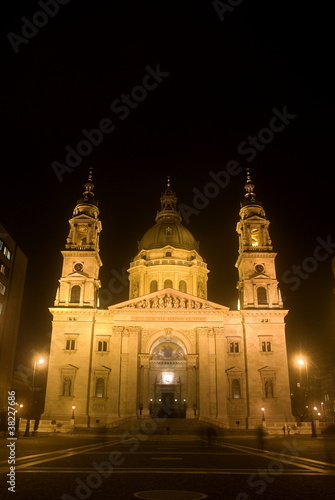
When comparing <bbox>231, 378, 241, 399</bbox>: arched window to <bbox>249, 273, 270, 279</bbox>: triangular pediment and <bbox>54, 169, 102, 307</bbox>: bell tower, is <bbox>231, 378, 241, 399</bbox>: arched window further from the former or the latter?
<bbox>54, 169, 102, 307</bbox>: bell tower

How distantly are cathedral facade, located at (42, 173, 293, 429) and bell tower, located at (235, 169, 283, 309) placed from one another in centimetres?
14

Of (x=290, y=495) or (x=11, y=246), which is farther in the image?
(x=11, y=246)

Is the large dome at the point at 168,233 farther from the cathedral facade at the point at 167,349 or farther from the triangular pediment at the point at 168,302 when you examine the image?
the triangular pediment at the point at 168,302

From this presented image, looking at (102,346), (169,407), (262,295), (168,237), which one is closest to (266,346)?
(262,295)

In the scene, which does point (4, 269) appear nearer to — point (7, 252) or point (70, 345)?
point (7, 252)

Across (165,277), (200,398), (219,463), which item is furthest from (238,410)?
(219,463)

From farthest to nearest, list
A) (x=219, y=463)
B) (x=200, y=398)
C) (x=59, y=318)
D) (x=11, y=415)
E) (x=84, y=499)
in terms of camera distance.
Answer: (x=59, y=318)
(x=200, y=398)
(x=11, y=415)
(x=219, y=463)
(x=84, y=499)

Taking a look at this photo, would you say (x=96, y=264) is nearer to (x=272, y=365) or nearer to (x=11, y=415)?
(x=272, y=365)

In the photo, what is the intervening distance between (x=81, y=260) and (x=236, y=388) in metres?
26.6

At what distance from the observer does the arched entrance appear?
59594 millimetres

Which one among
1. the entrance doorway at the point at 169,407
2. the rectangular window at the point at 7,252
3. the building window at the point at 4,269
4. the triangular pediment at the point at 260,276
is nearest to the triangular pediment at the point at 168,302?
the triangular pediment at the point at 260,276

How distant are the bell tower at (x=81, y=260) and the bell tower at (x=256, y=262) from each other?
2057 cm

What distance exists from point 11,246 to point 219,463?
60.8m

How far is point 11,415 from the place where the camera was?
3066 cm
